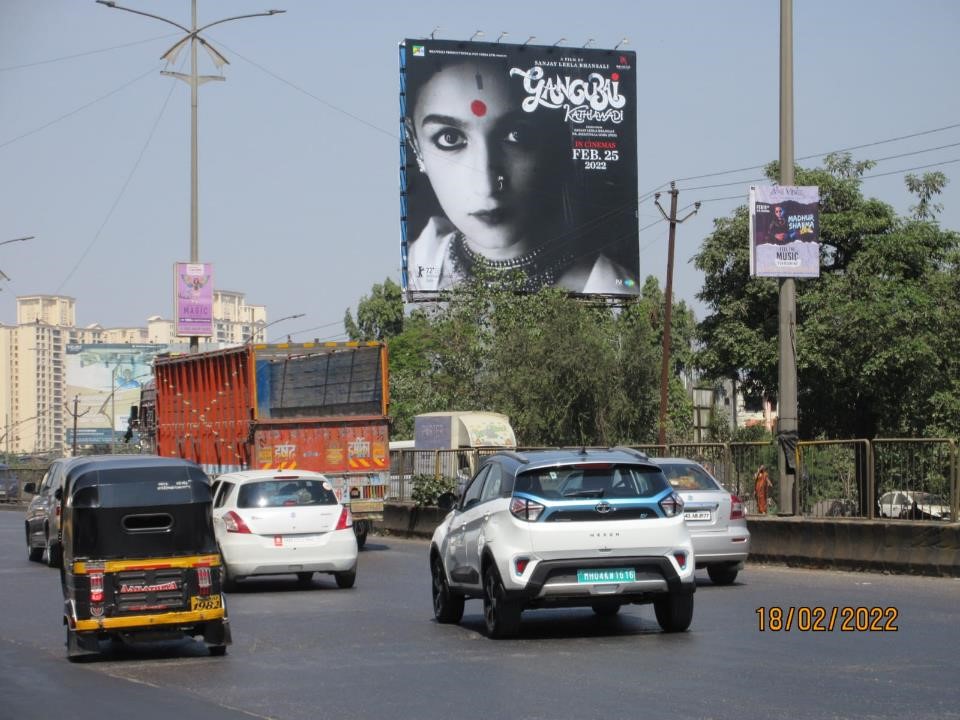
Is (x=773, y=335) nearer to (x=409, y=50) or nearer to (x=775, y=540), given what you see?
(x=409, y=50)

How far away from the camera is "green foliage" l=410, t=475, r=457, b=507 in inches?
1314

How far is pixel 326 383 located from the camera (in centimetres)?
2973

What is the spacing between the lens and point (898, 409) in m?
52.4

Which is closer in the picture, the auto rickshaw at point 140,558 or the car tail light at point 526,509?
the auto rickshaw at point 140,558

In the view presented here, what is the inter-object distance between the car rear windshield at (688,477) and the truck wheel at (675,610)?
5.90 m

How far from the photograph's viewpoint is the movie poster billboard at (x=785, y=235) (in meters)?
22.6

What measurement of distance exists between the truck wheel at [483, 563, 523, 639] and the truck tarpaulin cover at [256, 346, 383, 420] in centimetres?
1572

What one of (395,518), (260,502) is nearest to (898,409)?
A: (395,518)

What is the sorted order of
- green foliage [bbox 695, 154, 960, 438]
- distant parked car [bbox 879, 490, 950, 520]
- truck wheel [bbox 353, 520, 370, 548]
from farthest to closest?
green foliage [bbox 695, 154, 960, 438] < truck wheel [bbox 353, 520, 370, 548] < distant parked car [bbox 879, 490, 950, 520]

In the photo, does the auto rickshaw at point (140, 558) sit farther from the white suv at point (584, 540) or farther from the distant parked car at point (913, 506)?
the distant parked car at point (913, 506)

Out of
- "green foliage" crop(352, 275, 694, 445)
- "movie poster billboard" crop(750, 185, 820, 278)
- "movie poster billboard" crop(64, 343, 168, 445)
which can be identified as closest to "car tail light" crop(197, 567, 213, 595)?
"movie poster billboard" crop(750, 185, 820, 278)
